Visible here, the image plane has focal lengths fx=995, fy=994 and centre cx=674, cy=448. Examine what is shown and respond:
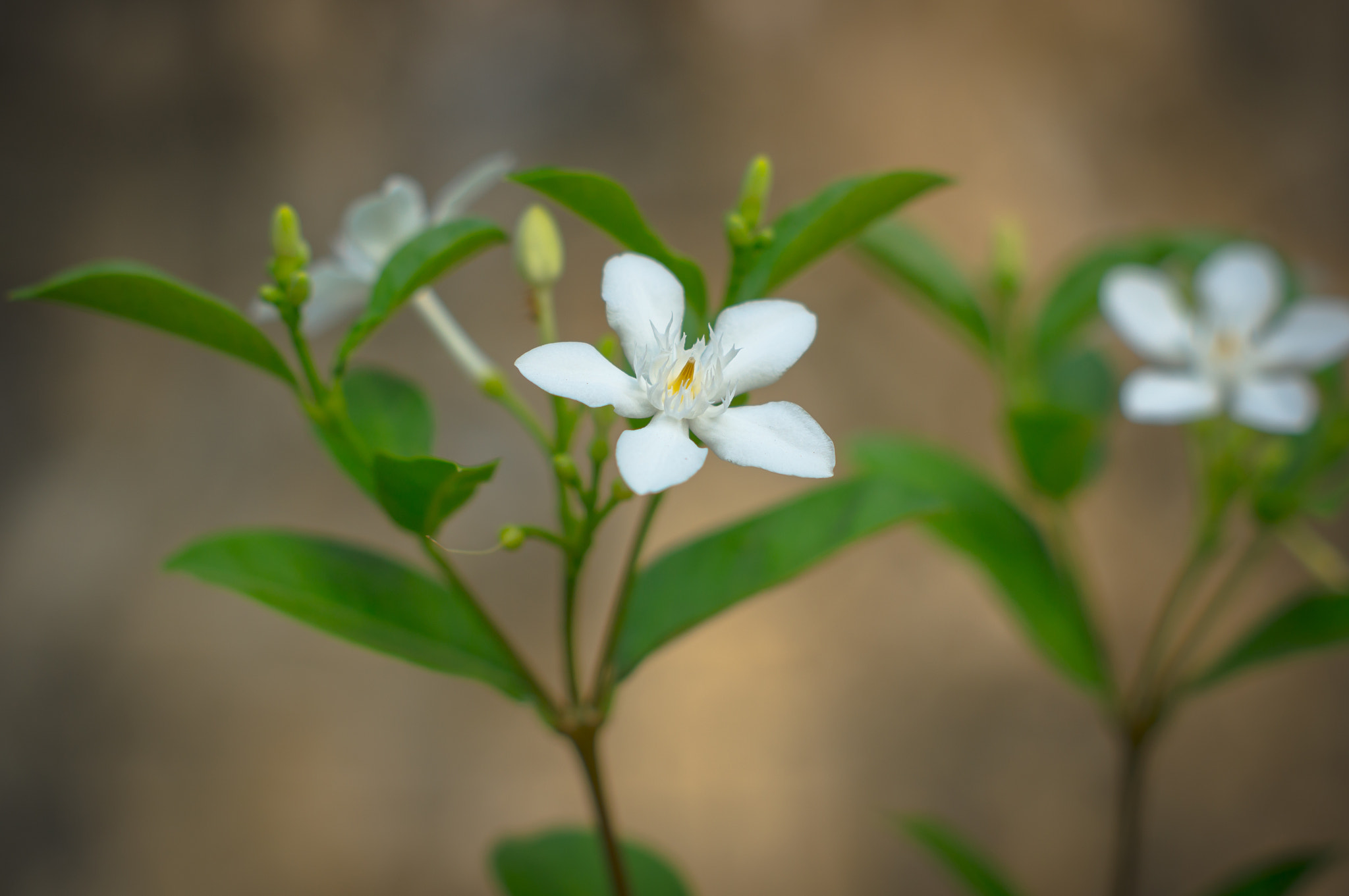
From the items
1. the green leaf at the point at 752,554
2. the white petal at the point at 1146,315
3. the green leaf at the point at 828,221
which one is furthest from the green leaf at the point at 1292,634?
the green leaf at the point at 828,221

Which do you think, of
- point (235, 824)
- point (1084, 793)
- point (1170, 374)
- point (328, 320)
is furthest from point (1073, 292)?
point (235, 824)

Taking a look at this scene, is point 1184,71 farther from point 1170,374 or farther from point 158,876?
point 158,876

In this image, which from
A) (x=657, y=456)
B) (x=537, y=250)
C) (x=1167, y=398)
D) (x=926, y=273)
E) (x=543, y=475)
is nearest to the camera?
(x=657, y=456)

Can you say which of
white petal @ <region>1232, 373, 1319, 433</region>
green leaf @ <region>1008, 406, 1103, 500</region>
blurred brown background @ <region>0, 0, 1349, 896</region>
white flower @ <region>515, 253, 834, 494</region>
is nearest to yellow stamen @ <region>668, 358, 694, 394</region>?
white flower @ <region>515, 253, 834, 494</region>

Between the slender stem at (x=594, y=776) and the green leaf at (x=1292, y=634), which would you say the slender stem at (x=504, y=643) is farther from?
the green leaf at (x=1292, y=634)

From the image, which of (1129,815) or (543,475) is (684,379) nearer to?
(1129,815)

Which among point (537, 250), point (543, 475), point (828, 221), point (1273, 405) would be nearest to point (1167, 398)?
point (1273, 405)

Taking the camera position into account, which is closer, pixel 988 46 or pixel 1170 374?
pixel 1170 374
